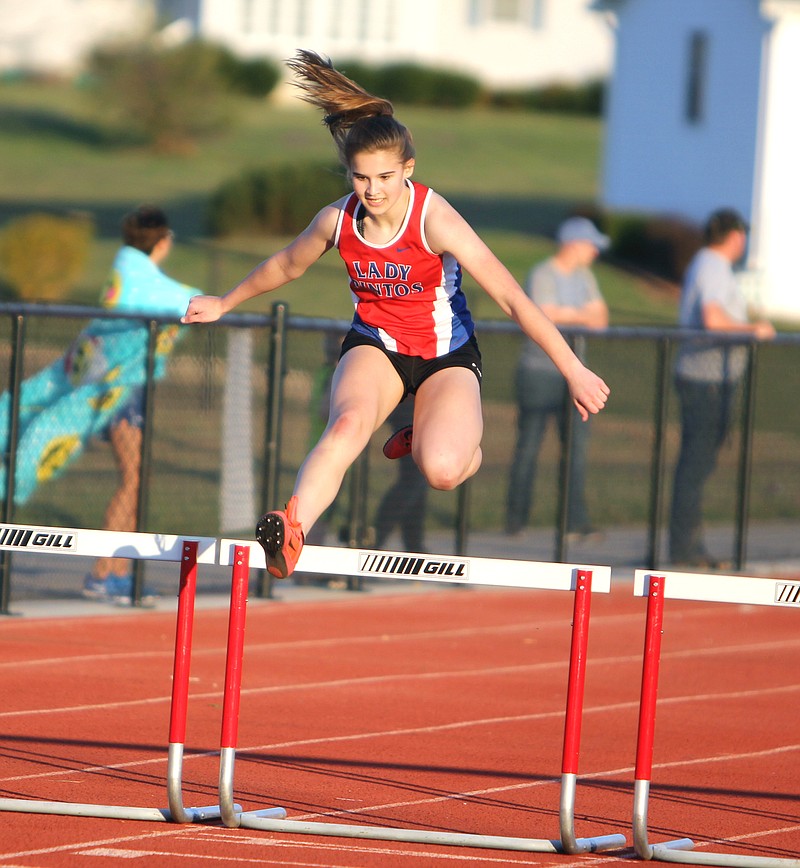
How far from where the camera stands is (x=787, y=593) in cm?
542

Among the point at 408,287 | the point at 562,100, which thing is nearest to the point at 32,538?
the point at 408,287

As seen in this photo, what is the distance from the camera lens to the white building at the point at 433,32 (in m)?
61.1

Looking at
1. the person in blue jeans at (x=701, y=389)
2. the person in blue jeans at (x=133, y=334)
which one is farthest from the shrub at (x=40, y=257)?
the person in blue jeans at (x=133, y=334)

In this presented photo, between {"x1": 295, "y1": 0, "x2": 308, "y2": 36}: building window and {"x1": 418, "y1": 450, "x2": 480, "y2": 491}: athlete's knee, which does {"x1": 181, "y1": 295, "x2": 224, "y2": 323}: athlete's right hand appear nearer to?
{"x1": 418, "y1": 450, "x2": 480, "y2": 491}: athlete's knee

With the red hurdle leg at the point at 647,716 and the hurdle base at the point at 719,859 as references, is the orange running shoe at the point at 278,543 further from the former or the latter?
the hurdle base at the point at 719,859

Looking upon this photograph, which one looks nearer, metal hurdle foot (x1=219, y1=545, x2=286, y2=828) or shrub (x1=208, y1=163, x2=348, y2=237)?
metal hurdle foot (x1=219, y1=545, x2=286, y2=828)

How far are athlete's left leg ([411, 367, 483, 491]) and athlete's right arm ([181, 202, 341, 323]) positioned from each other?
2.16 feet

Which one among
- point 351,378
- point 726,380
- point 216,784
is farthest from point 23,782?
point 726,380

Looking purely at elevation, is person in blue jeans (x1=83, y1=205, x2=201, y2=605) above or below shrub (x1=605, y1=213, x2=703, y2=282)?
below

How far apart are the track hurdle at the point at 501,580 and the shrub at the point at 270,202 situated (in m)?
28.9

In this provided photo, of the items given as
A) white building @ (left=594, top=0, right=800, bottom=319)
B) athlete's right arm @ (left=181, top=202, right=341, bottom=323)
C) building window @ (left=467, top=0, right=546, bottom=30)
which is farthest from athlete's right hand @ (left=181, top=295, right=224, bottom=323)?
building window @ (left=467, top=0, right=546, bottom=30)

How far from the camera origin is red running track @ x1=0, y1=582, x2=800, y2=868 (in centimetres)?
562

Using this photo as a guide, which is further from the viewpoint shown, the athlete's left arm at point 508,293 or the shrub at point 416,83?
the shrub at point 416,83

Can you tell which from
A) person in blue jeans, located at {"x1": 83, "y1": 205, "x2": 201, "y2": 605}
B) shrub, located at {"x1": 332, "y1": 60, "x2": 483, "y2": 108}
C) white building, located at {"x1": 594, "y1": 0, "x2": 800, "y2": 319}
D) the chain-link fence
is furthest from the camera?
shrub, located at {"x1": 332, "y1": 60, "x2": 483, "y2": 108}
